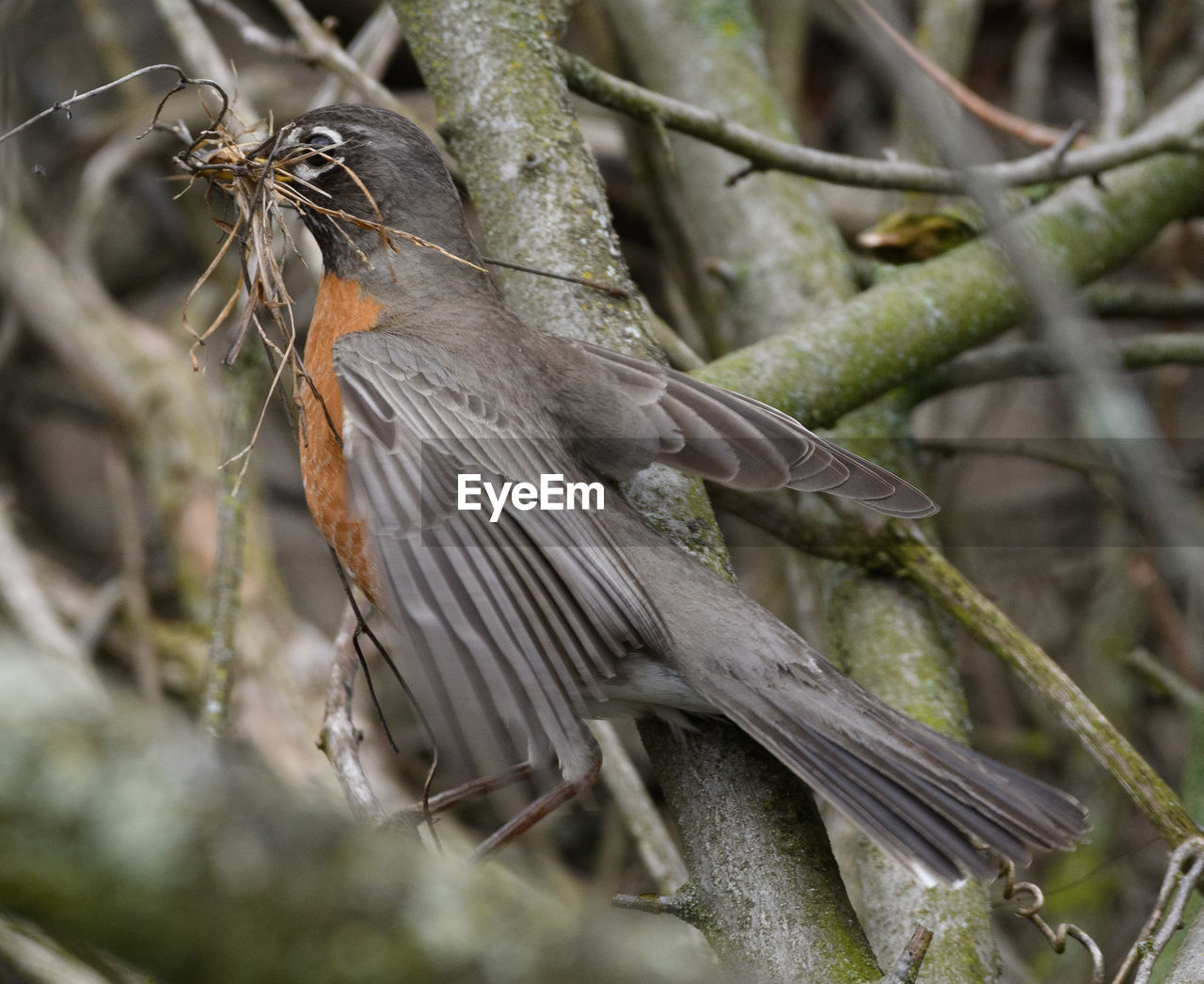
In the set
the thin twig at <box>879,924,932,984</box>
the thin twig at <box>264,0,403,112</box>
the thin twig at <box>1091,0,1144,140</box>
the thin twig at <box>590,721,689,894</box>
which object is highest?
the thin twig at <box>264,0,403,112</box>

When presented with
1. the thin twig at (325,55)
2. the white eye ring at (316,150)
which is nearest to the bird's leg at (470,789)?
the white eye ring at (316,150)

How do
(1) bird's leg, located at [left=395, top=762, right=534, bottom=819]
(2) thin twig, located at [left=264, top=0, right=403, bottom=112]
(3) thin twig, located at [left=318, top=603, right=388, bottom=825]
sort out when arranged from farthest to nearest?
1. (2) thin twig, located at [left=264, top=0, right=403, bottom=112]
2. (1) bird's leg, located at [left=395, top=762, right=534, bottom=819]
3. (3) thin twig, located at [left=318, top=603, right=388, bottom=825]

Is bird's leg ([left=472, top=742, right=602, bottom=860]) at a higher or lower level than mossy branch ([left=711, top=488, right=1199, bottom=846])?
higher

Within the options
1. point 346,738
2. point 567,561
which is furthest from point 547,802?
point 567,561

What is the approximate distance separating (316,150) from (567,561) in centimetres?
120

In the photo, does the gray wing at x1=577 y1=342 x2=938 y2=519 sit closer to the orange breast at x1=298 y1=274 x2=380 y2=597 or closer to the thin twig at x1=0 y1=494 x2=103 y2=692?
the orange breast at x1=298 y1=274 x2=380 y2=597

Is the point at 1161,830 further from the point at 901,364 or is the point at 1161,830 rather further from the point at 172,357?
Result: the point at 172,357

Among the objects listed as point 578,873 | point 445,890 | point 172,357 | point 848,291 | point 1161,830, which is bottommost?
point 578,873

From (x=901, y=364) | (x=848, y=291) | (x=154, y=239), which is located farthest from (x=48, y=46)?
(x=901, y=364)

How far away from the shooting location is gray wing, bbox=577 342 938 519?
2.13 m

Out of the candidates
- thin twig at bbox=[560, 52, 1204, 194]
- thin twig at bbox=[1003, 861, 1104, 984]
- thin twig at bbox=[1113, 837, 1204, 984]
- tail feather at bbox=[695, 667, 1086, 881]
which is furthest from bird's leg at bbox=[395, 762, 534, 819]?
thin twig at bbox=[560, 52, 1204, 194]

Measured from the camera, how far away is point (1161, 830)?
207 centimetres

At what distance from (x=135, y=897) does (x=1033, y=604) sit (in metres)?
4.66

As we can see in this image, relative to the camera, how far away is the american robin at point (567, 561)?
174 cm
